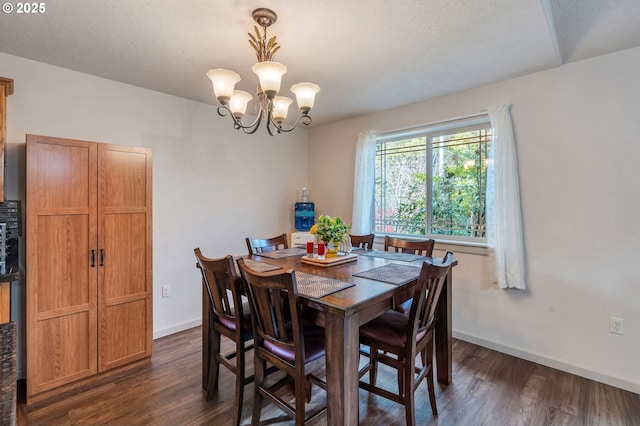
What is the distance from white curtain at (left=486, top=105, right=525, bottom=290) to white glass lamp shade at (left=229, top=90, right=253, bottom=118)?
7.25 feet

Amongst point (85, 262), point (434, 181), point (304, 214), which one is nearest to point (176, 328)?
point (85, 262)

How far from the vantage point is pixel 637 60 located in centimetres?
216

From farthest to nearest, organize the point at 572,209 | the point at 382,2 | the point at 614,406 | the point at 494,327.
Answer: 1. the point at 494,327
2. the point at 572,209
3. the point at 614,406
4. the point at 382,2

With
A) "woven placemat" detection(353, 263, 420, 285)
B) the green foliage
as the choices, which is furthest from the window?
"woven placemat" detection(353, 263, 420, 285)

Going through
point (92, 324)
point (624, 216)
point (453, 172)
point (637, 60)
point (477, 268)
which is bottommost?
point (92, 324)

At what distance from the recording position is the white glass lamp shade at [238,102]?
2.01 m

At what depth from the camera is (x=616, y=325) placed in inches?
88.4

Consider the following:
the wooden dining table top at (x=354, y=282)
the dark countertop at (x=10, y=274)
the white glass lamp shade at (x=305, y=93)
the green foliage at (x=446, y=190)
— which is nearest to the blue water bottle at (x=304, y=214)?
the green foliage at (x=446, y=190)

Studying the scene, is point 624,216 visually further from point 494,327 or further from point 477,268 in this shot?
point 494,327

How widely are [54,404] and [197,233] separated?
5.68ft

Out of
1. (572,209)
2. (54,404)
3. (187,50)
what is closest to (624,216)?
(572,209)

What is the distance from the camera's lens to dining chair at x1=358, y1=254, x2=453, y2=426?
63.2 inches

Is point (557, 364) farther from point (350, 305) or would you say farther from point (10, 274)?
point (10, 274)

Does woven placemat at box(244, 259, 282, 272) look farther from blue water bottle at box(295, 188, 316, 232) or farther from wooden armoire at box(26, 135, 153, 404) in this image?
blue water bottle at box(295, 188, 316, 232)
